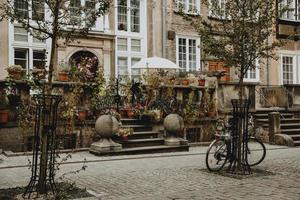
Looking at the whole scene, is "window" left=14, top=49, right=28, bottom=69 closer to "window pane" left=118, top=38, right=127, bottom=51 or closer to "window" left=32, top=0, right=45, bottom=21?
"window pane" left=118, top=38, right=127, bottom=51

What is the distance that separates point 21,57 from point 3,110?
6.29 metres

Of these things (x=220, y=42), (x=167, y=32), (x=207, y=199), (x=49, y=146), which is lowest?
(x=207, y=199)

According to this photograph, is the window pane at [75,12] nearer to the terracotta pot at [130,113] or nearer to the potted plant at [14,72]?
the potted plant at [14,72]

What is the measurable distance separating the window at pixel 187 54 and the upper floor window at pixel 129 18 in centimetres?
239

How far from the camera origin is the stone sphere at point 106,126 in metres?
13.0

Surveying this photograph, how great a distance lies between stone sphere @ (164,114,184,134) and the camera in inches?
567

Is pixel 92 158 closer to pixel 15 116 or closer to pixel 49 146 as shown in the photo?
pixel 15 116

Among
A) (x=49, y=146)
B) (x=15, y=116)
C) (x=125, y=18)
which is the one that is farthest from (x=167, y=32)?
(x=49, y=146)

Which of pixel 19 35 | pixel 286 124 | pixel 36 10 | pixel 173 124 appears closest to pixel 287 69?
pixel 286 124

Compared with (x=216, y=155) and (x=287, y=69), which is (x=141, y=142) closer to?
(x=216, y=155)

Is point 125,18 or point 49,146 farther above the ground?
point 125,18

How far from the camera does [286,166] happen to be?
11320mm

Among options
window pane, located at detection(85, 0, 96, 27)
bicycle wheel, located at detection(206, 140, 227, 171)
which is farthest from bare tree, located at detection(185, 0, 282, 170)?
window pane, located at detection(85, 0, 96, 27)

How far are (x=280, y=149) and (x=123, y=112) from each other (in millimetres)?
5684
